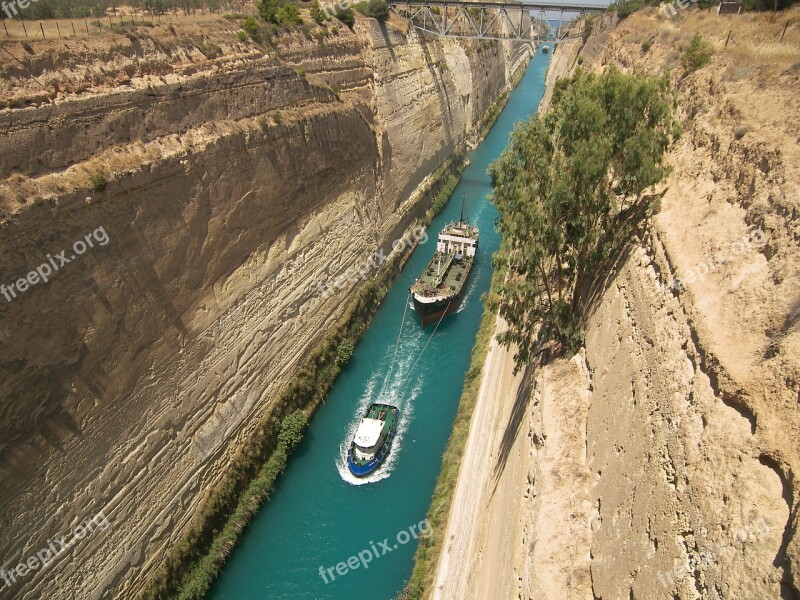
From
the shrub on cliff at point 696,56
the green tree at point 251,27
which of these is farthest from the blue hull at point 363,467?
the shrub on cliff at point 696,56

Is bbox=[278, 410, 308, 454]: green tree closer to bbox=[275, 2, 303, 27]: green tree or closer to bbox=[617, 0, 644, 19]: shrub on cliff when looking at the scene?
bbox=[275, 2, 303, 27]: green tree

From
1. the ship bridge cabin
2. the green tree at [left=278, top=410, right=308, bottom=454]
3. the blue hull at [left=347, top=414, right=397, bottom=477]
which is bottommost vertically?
the blue hull at [left=347, top=414, right=397, bottom=477]

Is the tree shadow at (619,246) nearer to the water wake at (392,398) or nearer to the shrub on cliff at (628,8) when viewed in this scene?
the water wake at (392,398)

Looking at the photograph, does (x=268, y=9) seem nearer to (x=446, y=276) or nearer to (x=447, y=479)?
(x=446, y=276)

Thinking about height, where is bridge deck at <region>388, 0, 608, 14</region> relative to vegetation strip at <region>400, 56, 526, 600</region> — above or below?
above

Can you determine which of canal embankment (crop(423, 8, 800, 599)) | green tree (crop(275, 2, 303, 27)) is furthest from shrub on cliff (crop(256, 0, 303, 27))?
canal embankment (crop(423, 8, 800, 599))

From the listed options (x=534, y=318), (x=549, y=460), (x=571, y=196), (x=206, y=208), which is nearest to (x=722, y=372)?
(x=549, y=460)

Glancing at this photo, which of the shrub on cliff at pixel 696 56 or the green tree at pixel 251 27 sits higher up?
the green tree at pixel 251 27
